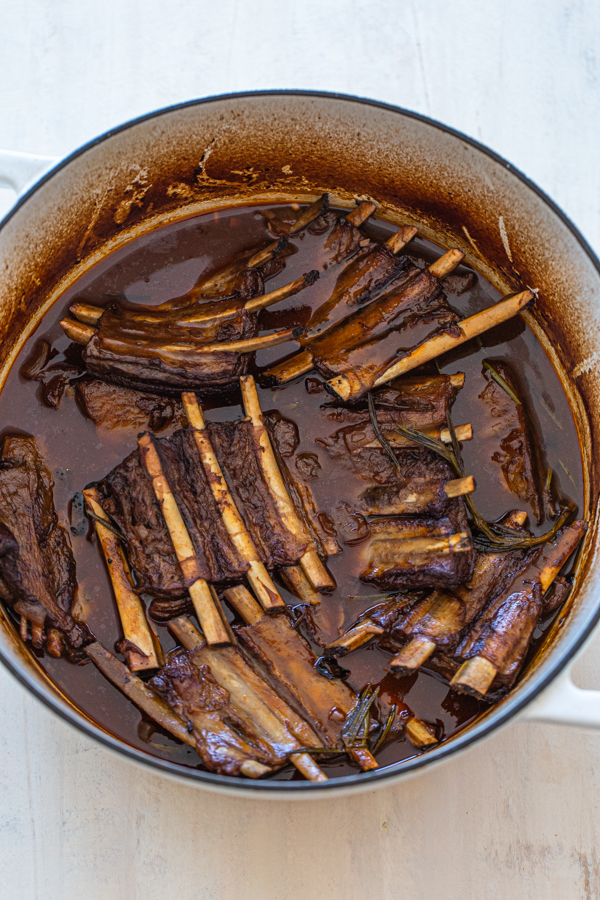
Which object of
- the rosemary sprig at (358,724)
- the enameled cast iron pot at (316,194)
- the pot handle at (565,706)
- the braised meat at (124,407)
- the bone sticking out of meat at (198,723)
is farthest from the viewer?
the braised meat at (124,407)

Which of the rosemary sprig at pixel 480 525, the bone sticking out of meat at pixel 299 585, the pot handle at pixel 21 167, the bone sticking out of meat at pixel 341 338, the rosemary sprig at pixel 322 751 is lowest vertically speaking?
the rosemary sprig at pixel 322 751

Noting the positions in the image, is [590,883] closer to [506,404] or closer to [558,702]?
[558,702]

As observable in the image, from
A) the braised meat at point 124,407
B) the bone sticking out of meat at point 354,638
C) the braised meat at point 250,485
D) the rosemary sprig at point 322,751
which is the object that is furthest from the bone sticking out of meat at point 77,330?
the rosemary sprig at point 322,751

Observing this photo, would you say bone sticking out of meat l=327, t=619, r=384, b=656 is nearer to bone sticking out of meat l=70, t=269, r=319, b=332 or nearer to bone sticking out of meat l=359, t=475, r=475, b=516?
bone sticking out of meat l=359, t=475, r=475, b=516

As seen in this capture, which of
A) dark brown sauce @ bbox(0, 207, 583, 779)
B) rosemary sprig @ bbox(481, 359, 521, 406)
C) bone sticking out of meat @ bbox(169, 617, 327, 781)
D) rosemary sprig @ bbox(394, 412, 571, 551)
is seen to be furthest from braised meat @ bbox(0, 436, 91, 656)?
rosemary sprig @ bbox(481, 359, 521, 406)

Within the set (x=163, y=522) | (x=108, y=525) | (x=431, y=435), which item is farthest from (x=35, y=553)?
(x=431, y=435)

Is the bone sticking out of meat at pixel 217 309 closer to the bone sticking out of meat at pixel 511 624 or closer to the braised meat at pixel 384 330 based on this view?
the braised meat at pixel 384 330

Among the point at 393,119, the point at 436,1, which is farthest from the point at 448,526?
the point at 436,1
